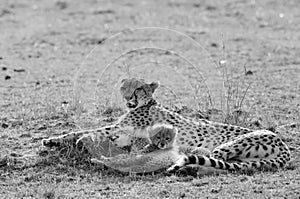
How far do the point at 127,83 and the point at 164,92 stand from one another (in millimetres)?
2838

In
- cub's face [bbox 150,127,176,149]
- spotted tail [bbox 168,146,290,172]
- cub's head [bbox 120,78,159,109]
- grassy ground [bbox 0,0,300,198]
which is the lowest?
grassy ground [bbox 0,0,300,198]

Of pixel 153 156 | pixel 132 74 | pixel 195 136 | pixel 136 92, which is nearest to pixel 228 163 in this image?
pixel 153 156

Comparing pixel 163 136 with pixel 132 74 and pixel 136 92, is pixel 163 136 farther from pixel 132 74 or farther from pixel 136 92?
pixel 132 74

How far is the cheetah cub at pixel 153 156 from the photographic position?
19.4ft

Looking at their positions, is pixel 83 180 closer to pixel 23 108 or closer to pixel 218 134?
pixel 218 134

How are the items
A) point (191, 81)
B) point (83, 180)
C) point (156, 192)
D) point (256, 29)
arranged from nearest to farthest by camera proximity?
point (156, 192) < point (83, 180) < point (191, 81) < point (256, 29)

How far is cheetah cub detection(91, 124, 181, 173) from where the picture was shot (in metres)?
5.92

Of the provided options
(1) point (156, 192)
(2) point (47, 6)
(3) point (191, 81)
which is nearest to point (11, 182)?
(1) point (156, 192)

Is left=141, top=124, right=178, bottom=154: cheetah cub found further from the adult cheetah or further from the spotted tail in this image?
the spotted tail

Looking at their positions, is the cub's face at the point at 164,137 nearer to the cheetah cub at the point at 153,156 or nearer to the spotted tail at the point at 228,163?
the cheetah cub at the point at 153,156

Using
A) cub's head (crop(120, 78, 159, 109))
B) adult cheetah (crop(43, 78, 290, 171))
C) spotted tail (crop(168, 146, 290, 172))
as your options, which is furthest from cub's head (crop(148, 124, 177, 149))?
cub's head (crop(120, 78, 159, 109))

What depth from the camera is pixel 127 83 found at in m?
6.78

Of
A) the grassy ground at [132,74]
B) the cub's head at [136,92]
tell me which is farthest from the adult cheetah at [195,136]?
the grassy ground at [132,74]

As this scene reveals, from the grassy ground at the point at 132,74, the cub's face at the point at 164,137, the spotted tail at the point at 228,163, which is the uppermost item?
the cub's face at the point at 164,137
